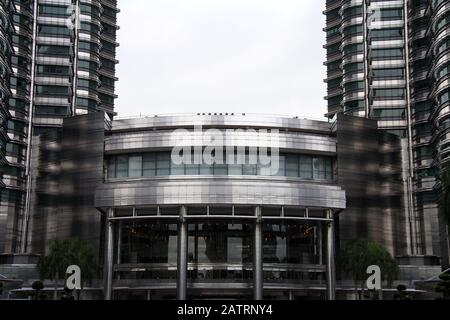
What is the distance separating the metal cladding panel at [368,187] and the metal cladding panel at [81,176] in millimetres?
34057

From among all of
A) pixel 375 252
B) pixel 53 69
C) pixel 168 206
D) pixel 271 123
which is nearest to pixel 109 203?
pixel 168 206

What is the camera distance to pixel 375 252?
260 ft

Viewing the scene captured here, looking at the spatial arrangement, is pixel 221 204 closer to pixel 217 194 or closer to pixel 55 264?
pixel 217 194

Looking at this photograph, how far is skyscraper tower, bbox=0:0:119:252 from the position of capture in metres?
130

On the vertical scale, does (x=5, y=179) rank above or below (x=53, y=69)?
below

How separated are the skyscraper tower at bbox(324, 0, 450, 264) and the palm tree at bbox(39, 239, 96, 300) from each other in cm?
5651

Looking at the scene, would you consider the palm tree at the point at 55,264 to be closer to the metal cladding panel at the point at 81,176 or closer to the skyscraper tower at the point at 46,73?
the metal cladding panel at the point at 81,176

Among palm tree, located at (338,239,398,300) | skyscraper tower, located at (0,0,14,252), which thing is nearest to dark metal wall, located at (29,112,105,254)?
skyscraper tower, located at (0,0,14,252)

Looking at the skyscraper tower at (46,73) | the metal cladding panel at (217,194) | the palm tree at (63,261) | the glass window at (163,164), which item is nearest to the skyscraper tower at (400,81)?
the metal cladding panel at (217,194)

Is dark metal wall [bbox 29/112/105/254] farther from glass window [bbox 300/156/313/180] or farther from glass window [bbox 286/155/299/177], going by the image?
glass window [bbox 300/156/313/180]
